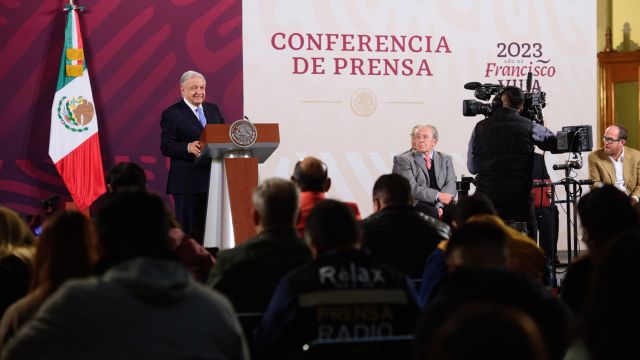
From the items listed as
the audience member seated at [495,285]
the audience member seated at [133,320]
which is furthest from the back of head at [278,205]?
the audience member seated at [133,320]

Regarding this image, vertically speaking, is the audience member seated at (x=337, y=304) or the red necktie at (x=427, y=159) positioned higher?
the red necktie at (x=427, y=159)

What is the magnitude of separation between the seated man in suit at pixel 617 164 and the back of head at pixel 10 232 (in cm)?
628

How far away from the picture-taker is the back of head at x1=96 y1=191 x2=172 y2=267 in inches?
76.5

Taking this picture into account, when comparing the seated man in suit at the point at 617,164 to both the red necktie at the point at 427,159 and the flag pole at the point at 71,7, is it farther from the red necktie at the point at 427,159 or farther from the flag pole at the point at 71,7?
the flag pole at the point at 71,7

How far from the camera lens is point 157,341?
5.77 feet

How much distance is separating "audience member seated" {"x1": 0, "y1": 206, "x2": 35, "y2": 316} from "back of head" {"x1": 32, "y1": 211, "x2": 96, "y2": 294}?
0.74m

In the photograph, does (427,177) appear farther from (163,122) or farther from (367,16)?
(163,122)

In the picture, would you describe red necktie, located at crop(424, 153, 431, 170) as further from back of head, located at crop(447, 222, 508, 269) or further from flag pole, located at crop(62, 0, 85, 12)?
back of head, located at crop(447, 222, 508, 269)

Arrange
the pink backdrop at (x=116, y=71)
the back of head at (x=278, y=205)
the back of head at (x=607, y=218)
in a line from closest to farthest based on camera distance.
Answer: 1. the back of head at (x=607, y=218)
2. the back of head at (x=278, y=205)
3. the pink backdrop at (x=116, y=71)

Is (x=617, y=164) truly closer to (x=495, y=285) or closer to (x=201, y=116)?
(x=201, y=116)

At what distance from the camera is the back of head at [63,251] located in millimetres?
2244

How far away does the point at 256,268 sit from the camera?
114 inches

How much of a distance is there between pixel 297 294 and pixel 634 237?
3.22 feet

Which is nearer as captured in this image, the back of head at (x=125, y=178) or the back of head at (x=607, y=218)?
the back of head at (x=607, y=218)
